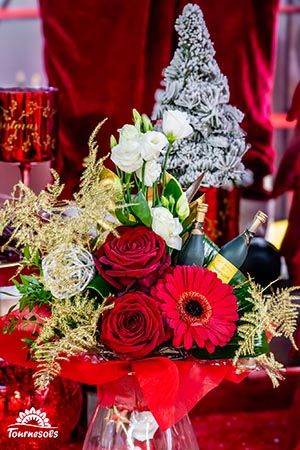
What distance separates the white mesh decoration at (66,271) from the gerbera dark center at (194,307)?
103mm

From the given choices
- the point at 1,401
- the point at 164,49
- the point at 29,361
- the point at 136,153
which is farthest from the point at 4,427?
the point at 164,49

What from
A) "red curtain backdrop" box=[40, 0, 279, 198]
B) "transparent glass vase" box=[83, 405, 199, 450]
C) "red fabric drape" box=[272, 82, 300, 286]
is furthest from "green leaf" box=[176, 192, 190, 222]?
"red curtain backdrop" box=[40, 0, 279, 198]

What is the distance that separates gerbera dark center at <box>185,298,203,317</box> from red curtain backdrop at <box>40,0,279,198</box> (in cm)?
A: 70

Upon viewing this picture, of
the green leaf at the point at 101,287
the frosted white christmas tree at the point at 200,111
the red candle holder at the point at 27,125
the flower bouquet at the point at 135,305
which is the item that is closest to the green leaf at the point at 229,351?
the flower bouquet at the point at 135,305

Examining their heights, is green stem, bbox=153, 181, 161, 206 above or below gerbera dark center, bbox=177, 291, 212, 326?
above

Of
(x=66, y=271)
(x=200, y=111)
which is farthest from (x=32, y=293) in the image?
(x=200, y=111)

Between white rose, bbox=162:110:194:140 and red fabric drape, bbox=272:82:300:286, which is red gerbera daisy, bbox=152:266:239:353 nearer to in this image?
white rose, bbox=162:110:194:140

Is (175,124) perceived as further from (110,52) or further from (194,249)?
(110,52)

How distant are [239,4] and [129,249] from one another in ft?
2.81

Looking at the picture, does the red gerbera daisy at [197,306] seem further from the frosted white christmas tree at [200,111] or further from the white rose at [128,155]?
the frosted white christmas tree at [200,111]

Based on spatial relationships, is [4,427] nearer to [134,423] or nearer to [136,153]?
[134,423]

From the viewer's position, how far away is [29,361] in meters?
1.02

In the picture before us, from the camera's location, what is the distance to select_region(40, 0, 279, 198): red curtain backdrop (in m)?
1.59

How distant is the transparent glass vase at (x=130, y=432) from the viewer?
40.4 inches
